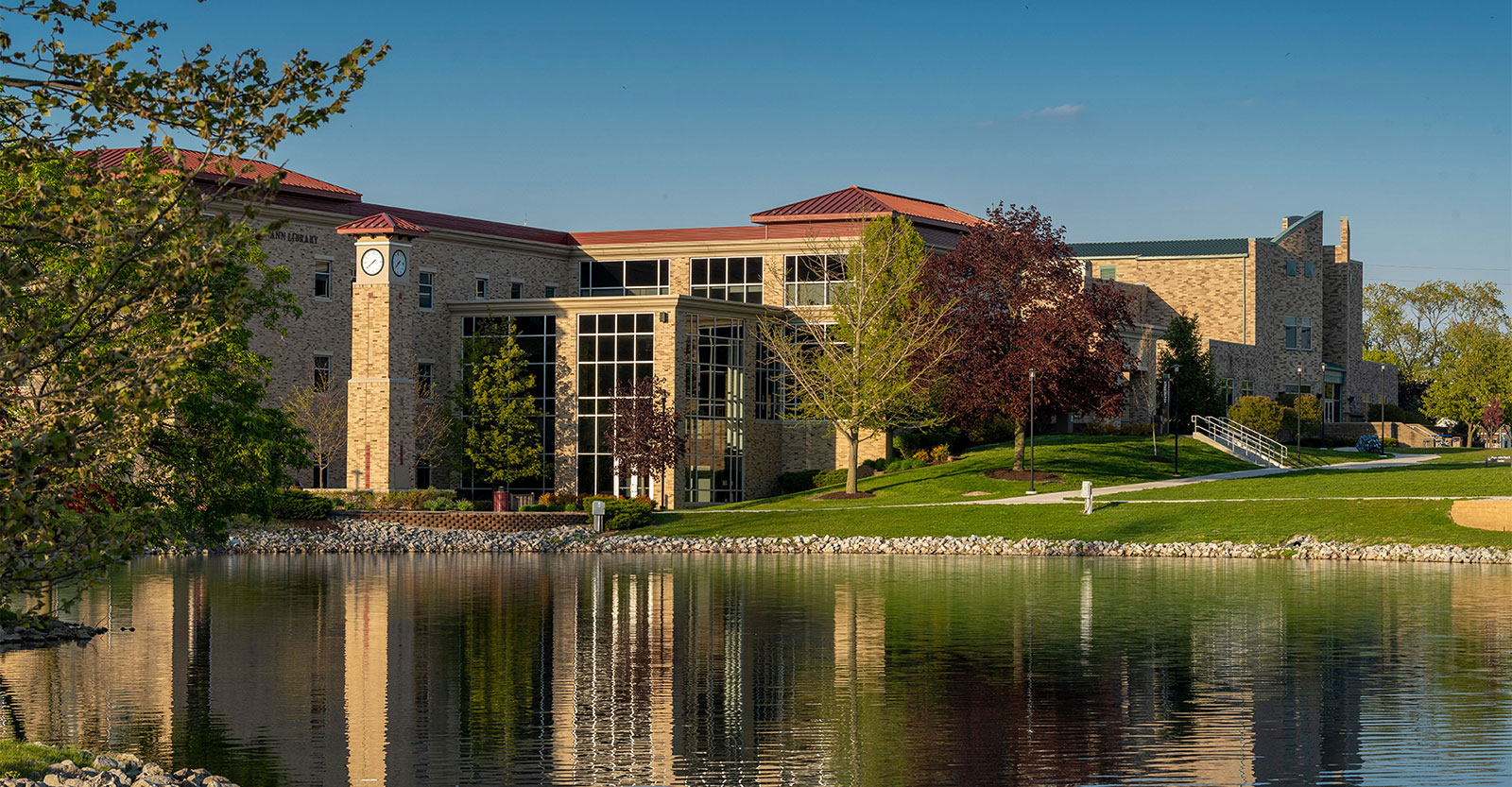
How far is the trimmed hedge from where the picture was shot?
149ft

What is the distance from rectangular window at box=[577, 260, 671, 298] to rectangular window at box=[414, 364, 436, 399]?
996cm

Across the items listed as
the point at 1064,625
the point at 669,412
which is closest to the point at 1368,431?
the point at 669,412

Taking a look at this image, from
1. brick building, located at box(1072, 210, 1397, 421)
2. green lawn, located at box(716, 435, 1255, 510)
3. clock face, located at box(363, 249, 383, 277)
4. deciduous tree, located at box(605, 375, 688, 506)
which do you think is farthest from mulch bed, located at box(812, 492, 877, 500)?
brick building, located at box(1072, 210, 1397, 421)

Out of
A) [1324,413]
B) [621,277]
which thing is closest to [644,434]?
[621,277]

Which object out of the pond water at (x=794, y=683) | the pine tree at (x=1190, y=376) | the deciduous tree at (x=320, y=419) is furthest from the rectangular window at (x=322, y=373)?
the pine tree at (x=1190, y=376)

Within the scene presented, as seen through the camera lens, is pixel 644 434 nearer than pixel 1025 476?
Yes

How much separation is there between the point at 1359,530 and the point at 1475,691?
24.6 m

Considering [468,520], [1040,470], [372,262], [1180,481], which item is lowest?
[468,520]

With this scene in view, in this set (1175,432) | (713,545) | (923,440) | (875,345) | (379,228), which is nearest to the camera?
(713,545)

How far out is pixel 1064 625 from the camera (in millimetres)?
23156

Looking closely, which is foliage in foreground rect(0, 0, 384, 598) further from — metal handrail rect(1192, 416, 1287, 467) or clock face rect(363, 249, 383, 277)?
metal handrail rect(1192, 416, 1287, 467)

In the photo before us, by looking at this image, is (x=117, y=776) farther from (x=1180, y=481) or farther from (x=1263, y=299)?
(x=1263, y=299)

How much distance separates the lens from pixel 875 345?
55.7 metres

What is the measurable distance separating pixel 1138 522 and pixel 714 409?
64.1 ft
